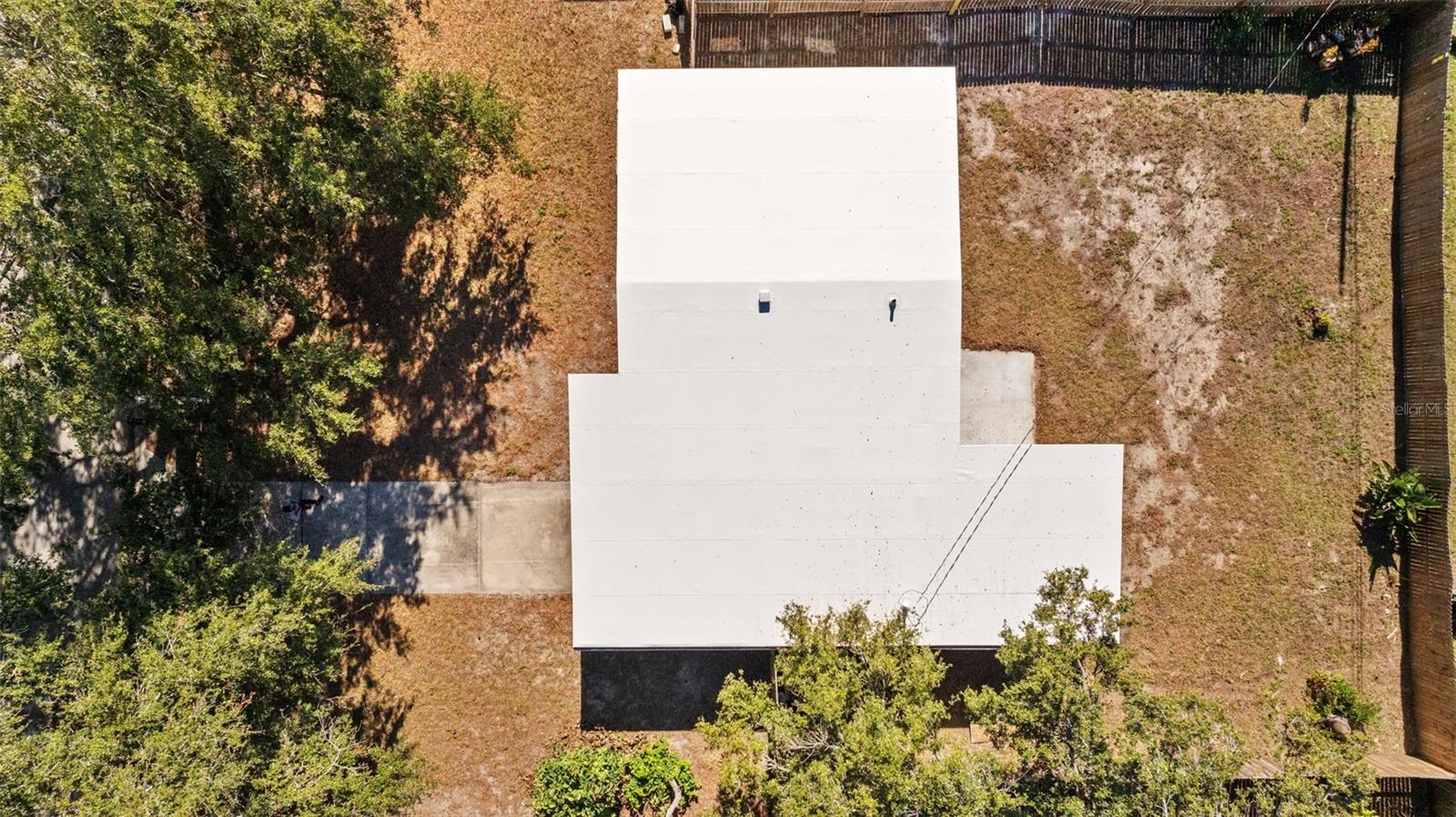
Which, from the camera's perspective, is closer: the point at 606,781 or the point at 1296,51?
the point at 606,781

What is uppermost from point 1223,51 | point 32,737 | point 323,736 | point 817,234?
point 1223,51

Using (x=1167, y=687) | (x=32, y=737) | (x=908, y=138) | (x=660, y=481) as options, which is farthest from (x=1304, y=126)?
(x=32, y=737)

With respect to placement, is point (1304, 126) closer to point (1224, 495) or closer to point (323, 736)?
point (1224, 495)

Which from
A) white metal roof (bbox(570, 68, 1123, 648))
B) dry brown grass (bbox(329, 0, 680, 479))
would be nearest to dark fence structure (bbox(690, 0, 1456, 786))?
white metal roof (bbox(570, 68, 1123, 648))

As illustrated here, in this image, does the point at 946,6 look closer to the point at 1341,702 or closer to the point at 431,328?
the point at 431,328

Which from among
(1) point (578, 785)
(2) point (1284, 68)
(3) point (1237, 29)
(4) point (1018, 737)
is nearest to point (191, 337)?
(1) point (578, 785)

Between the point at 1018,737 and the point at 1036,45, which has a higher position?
the point at 1036,45

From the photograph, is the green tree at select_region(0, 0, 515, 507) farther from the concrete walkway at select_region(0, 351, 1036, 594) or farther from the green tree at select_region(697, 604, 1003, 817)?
the green tree at select_region(697, 604, 1003, 817)
